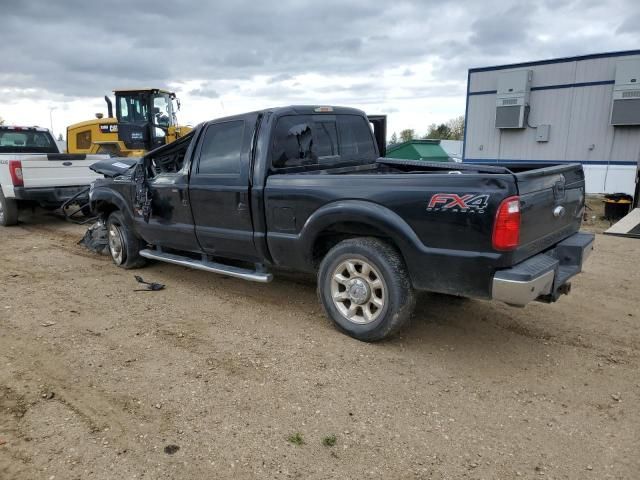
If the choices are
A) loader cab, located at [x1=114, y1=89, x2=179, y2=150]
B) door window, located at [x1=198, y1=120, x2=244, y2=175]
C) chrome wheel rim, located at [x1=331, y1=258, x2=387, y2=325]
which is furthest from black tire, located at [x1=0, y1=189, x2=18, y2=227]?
chrome wheel rim, located at [x1=331, y1=258, x2=387, y2=325]

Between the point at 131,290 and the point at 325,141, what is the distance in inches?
110

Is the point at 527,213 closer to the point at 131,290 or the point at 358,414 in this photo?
the point at 358,414

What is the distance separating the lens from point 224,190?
4664 mm

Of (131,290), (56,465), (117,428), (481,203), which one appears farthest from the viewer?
(131,290)

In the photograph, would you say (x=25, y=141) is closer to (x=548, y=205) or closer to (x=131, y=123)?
(x=131, y=123)

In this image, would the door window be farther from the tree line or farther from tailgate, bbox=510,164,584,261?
the tree line

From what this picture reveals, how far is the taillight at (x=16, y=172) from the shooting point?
886cm

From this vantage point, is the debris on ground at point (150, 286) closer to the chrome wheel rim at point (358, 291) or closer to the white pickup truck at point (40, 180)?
the chrome wheel rim at point (358, 291)

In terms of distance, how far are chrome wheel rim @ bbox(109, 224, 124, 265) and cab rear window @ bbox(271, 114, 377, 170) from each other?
9.75 ft

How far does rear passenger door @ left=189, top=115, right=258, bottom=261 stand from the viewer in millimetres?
4559

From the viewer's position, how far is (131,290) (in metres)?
5.50

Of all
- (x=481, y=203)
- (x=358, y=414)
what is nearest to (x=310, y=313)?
(x=358, y=414)

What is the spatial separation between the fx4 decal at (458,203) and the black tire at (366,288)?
571 millimetres

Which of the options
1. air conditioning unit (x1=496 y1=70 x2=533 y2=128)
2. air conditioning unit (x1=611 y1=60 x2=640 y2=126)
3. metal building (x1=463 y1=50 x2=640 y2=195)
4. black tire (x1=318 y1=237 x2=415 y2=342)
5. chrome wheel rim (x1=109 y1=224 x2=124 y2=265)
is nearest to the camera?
black tire (x1=318 y1=237 x2=415 y2=342)
